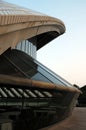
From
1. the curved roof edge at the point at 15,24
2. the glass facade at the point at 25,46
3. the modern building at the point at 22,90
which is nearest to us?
the modern building at the point at 22,90

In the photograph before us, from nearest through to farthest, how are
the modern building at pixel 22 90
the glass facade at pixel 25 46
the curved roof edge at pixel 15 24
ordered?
1. the modern building at pixel 22 90
2. the curved roof edge at pixel 15 24
3. the glass facade at pixel 25 46

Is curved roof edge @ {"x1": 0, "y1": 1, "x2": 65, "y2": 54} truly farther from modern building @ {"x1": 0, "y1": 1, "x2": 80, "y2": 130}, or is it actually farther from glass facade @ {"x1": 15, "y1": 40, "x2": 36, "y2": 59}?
glass facade @ {"x1": 15, "y1": 40, "x2": 36, "y2": 59}

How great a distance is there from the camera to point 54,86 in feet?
58.1

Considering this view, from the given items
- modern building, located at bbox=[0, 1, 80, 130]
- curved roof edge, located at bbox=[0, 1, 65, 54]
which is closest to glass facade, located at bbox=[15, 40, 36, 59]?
curved roof edge, located at bbox=[0, 1, 65, 54]

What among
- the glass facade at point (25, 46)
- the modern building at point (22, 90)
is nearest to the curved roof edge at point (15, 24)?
the modern building at point (22, 90)

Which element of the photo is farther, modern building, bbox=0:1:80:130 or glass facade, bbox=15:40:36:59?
glass facade, bbox=15:40:36:59

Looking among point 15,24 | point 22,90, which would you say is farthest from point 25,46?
point 22,90

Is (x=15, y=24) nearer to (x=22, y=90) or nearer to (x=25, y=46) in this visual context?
(x=22, y=90)

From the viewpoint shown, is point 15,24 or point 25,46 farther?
point 25,46

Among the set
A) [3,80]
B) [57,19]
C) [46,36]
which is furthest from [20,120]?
[46,36]

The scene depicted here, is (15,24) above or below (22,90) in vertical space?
above

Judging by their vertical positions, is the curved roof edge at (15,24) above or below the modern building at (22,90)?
above

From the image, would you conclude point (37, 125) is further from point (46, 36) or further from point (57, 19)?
point (46, 36)

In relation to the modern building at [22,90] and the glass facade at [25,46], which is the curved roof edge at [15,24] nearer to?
the modern building at [22,90]
